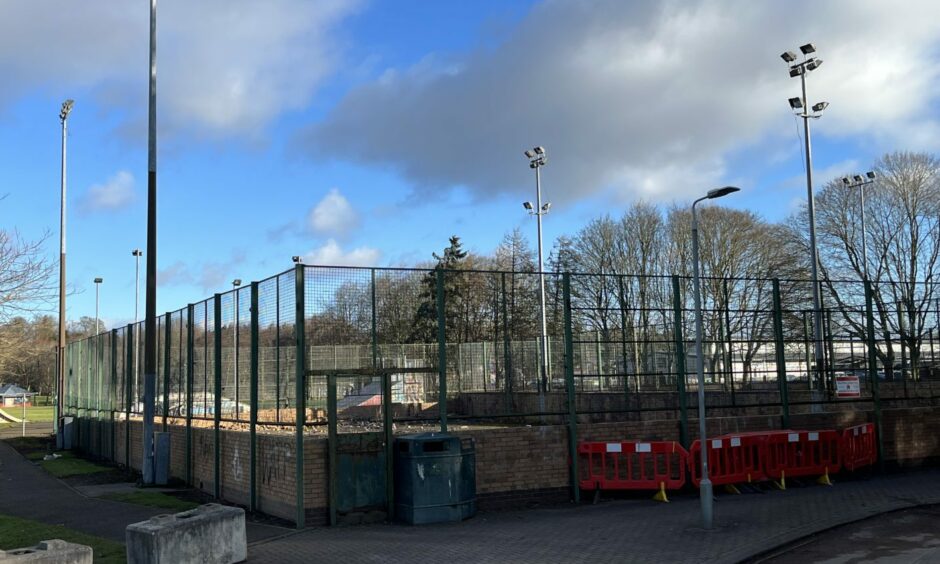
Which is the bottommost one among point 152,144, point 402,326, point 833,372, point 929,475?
point 929,475

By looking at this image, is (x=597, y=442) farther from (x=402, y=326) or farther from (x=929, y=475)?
(x=929, y=475)

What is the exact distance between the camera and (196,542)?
28.9 feet

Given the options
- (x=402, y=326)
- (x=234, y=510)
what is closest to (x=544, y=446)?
(x=402, y=326)

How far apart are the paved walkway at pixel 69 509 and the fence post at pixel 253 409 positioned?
54.2 inches

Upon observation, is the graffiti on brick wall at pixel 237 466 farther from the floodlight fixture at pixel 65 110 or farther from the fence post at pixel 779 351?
the floodlight fixture at pixel 65 110

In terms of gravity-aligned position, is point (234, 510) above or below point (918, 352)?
below

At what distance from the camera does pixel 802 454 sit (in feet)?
49.5

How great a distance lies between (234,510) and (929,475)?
14733mm

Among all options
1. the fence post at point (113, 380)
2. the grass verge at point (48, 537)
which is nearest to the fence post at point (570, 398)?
the grass verge at point (48, 537)

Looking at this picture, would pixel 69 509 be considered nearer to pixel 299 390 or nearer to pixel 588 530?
pixel 299 390

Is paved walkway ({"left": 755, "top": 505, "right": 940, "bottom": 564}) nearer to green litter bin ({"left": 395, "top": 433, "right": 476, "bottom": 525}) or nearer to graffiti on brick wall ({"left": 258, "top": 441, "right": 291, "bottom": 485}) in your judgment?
green litter bin ({"left": 395, "top": 433, "right": 476, "bottom": 525})

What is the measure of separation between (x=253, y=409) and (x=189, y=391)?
5042mm

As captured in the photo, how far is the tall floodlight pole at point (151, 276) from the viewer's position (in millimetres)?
17609

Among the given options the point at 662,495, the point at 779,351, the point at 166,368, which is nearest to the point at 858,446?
the point at 779,351
